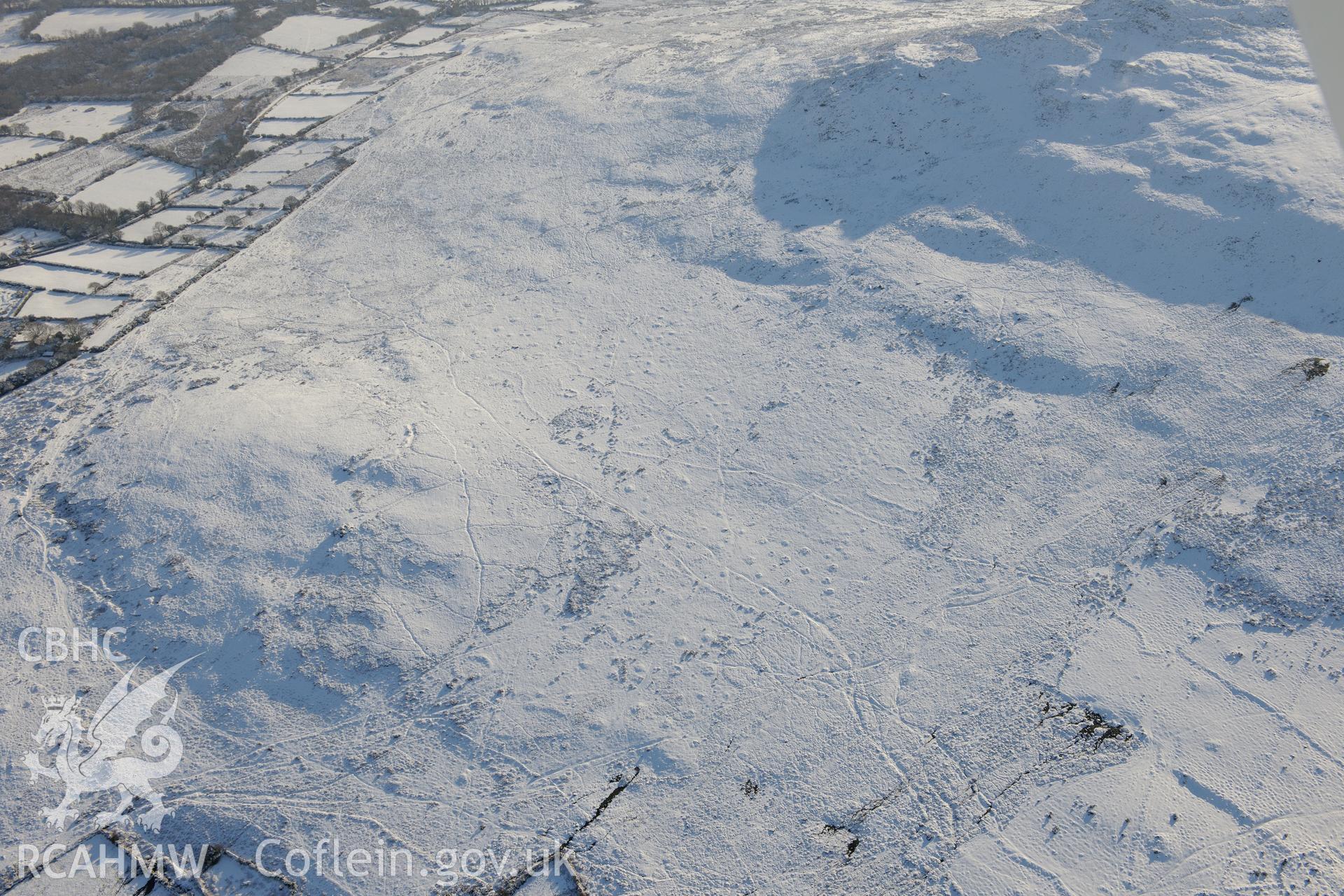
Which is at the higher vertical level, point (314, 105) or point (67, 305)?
point (314, 105)

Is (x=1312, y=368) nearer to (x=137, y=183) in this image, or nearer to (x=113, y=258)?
(x=113, y=258)

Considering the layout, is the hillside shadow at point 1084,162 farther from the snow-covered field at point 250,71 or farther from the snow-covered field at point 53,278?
the snow-covered field at point 250,71

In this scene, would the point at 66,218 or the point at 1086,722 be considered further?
the point at 66,218

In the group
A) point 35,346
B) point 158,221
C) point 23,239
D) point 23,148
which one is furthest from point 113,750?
point 23,148

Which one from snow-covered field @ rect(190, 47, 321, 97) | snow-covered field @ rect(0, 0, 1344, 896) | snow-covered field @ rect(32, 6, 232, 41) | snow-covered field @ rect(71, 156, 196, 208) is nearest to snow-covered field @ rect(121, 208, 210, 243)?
snow-covered field @ rect(71, 156, 196, 208)

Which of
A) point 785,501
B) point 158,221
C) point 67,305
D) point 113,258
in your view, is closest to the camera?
point 785,501

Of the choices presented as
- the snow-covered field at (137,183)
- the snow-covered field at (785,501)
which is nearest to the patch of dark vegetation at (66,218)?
the snow-covered field at (137,183)

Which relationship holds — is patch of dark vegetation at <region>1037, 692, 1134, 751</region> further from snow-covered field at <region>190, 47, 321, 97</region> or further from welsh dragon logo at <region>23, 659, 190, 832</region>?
snow-covered field at <region>190, 47, 321, 97</region>

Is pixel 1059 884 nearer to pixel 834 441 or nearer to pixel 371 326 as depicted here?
pixel 834 441
